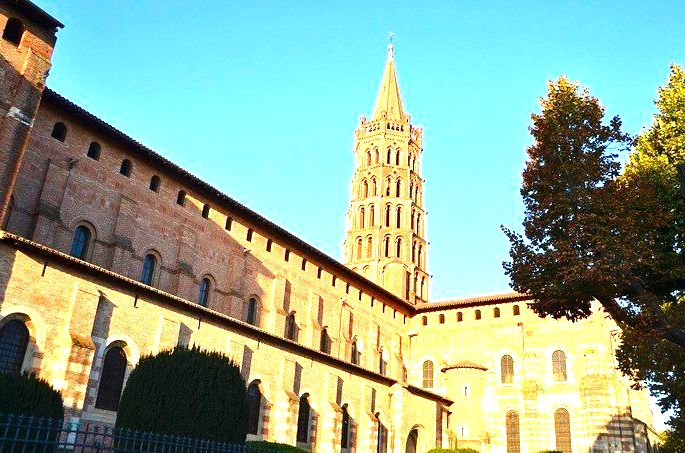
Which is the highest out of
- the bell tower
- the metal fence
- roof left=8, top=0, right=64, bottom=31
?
the bell tower

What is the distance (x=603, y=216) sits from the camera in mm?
16203

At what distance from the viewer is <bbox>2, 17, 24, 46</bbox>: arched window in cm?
1873

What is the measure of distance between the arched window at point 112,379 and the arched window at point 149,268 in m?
4.88

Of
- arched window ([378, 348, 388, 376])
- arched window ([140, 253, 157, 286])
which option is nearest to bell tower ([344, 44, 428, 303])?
arched window ([378, 348, 388, 376])

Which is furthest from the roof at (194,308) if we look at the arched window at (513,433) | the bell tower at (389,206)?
the bell tower at (389,206)

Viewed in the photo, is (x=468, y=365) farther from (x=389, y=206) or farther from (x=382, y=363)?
(x=389, y=206)

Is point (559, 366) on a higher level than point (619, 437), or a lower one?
higher

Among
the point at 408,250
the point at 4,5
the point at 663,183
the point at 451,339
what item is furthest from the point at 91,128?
the point at 408,250

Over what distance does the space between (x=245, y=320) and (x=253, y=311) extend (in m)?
1.00

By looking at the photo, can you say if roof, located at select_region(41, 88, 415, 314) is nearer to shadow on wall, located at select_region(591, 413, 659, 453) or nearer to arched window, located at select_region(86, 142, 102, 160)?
arched window, located at select_region(86, 142, 102, 160)

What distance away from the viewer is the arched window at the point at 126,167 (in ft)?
76.8

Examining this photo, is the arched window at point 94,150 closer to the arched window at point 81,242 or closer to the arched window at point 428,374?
the arched window at point 81,242

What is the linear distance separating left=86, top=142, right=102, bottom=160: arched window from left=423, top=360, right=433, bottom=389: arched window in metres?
26.2

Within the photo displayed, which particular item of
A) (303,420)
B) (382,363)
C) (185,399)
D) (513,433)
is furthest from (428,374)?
(185,399)
